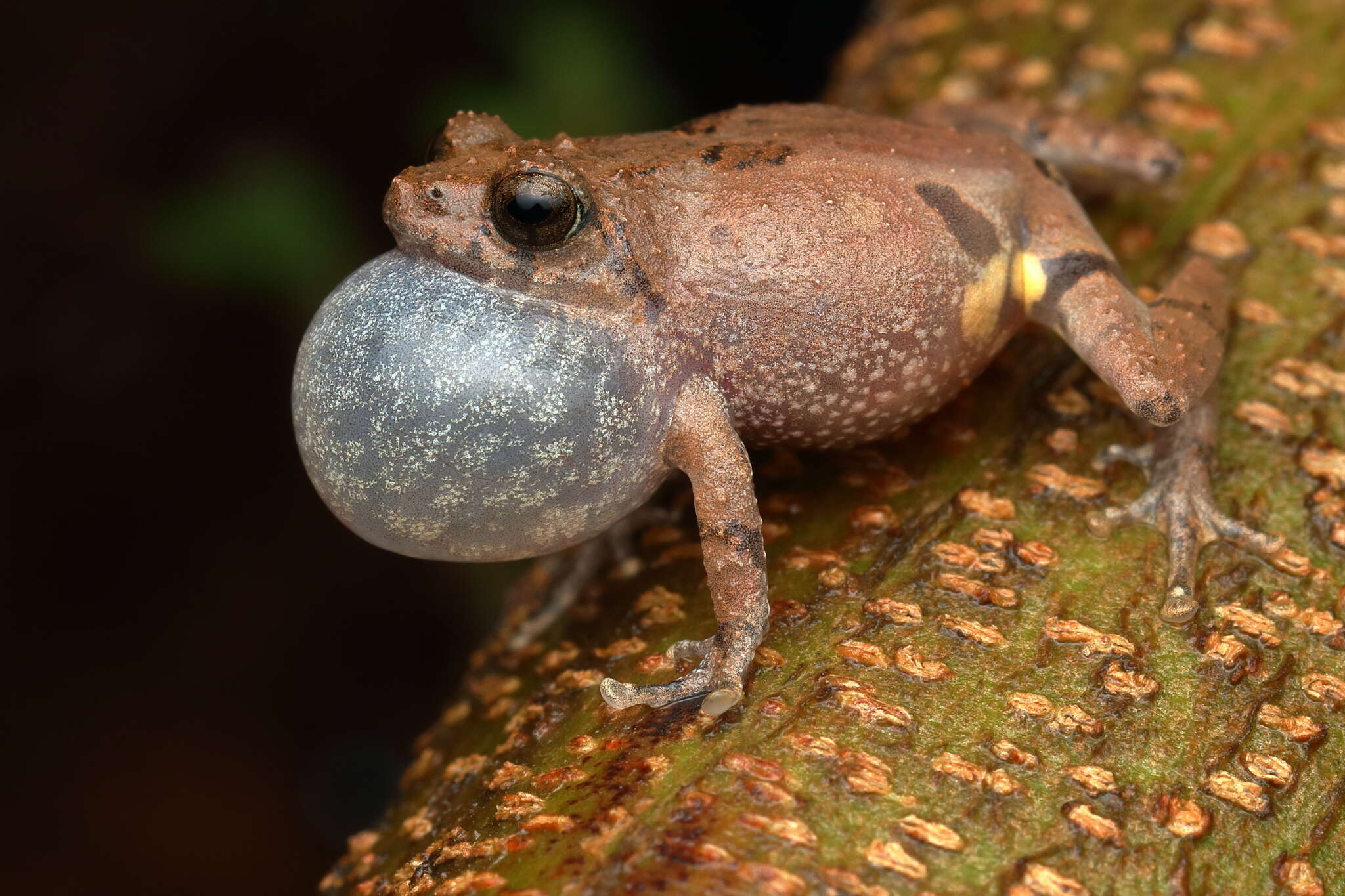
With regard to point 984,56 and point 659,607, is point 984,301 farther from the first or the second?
point 984,56

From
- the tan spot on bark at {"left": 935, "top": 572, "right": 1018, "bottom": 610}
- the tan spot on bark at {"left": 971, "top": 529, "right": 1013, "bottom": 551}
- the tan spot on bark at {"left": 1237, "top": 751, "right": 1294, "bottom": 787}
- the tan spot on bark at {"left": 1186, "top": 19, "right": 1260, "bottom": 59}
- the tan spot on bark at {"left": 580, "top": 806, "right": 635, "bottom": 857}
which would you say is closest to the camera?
the tan spot on bark at {"left": 580, "top": 806, "right": 635, "bottom": 857}

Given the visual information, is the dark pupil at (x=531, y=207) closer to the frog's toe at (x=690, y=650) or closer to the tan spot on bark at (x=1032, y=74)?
the frog's toe at (x=690, y=650)

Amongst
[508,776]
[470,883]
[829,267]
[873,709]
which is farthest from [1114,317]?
[470,883]

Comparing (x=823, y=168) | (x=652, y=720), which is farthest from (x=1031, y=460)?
(x=652, y=720)

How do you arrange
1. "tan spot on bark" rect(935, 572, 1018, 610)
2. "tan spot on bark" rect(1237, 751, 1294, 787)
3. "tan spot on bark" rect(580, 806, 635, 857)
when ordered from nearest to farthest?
"tan spot on bark" rect(580, 806, 635, 857)
"tan spot on bark" rect(1237, 751, 1294, 787)
"tan spot on bark" rect(935, 572, 1018, 610)

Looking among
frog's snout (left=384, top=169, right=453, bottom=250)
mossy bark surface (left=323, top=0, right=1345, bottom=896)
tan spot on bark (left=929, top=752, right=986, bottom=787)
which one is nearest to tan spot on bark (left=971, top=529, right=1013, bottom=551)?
mossy bark surface (left=323, top=0, right=1345, bottom=896)

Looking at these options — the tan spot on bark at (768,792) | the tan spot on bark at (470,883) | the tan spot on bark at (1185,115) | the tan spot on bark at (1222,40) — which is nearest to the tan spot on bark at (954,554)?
the tan spot on bark at (768,792)

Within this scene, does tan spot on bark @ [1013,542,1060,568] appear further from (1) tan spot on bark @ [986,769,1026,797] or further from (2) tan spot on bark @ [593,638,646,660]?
(2) tan spot on bark @ [593,638,646,660]
